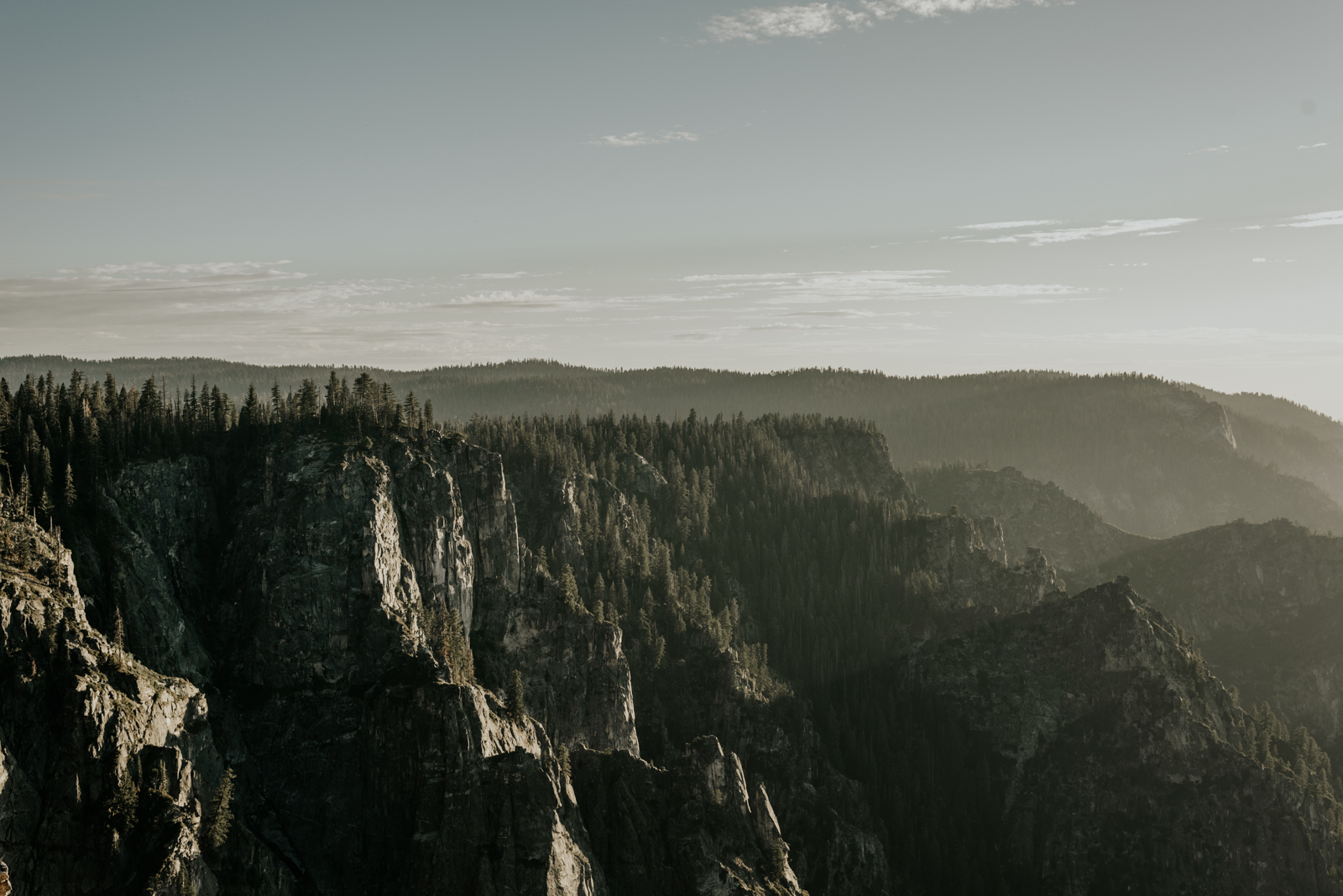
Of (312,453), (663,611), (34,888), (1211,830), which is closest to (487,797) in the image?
(34,888)

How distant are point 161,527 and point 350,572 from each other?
23.6 metres

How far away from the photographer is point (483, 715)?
106 meters

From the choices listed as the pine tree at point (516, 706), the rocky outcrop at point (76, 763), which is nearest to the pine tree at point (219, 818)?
the rocky outcrop at point (76, 763)

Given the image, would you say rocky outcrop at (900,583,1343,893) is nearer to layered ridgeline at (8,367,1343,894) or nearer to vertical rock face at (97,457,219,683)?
layered ridgeline at (8,367,1343,894)

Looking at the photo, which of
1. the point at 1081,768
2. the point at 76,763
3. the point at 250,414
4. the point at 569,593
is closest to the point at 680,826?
the point at 569,593

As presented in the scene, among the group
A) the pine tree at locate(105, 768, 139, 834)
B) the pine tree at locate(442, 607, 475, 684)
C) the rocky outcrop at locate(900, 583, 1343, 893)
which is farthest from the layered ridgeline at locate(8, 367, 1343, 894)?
the pine tree at locate(442, 607, 475, 684)

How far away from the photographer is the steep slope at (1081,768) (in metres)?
152

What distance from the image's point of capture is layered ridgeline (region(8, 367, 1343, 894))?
280ft

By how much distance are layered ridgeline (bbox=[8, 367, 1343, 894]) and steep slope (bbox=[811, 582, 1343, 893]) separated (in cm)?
56

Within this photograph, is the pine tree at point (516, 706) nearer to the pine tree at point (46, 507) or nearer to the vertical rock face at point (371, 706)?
the vertical rock face at point (371, 706)

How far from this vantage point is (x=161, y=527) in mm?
113000

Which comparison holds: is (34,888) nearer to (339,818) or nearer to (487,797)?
(339,818)

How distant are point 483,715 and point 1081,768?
116 metres

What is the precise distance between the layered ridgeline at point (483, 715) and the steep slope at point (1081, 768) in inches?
22.1
